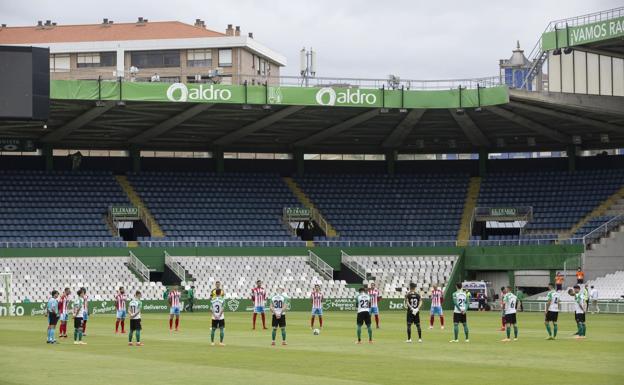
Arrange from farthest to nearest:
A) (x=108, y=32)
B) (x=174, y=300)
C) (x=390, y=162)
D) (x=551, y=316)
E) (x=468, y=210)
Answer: (x=108, y=32), (x=390, y=162), (x=468, y=210), (x=174, y=300), (x=551, y=316)

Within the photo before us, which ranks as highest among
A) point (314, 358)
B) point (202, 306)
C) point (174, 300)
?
point (174, 300)

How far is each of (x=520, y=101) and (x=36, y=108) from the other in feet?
164

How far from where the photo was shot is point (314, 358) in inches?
1177

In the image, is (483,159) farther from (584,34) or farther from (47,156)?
(47,156)

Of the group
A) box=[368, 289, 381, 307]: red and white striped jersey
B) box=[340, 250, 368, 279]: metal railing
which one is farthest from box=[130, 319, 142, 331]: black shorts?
box=[340, 250, 368, 279]: metal railing

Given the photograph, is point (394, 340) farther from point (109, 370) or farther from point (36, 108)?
point (36, 108)

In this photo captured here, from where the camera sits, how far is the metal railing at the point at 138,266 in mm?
64500

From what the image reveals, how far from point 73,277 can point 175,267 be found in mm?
6254

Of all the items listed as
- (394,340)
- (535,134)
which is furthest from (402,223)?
(394,340)

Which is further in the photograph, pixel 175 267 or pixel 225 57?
pixel 225 57

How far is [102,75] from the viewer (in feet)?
200

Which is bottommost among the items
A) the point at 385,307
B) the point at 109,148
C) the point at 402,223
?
the point at 385,307

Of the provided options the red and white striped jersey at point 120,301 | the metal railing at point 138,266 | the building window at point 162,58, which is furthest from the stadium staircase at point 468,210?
the building window at point 162,58

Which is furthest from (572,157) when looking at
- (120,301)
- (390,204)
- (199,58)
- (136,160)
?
(199,58)
